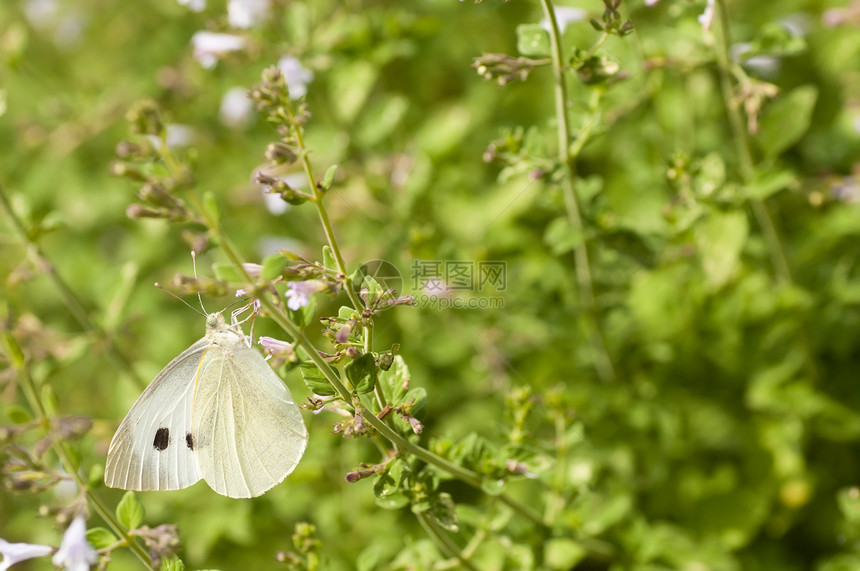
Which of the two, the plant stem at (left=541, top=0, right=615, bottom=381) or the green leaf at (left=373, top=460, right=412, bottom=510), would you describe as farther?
the plant stem at (left=541, top=0, right=615, bottom=381)

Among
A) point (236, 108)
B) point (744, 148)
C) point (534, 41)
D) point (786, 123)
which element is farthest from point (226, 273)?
point (236, 108)

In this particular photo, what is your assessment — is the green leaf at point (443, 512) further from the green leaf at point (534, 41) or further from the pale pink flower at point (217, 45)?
the pale pink flower at point (217, 45)

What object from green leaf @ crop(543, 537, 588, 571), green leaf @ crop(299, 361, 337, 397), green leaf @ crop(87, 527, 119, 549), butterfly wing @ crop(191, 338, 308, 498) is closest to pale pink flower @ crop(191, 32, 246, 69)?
butterfly wing @ crop(191, 338, 308, 498)

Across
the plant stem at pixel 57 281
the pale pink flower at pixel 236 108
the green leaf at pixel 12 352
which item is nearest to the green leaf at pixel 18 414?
the green leaf at pixel 12 352

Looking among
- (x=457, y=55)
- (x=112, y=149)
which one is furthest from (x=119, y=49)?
(x=457, y=55)

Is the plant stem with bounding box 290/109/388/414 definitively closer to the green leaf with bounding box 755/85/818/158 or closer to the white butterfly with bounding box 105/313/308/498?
the white butterfly with bounding box 105/313/308/498
